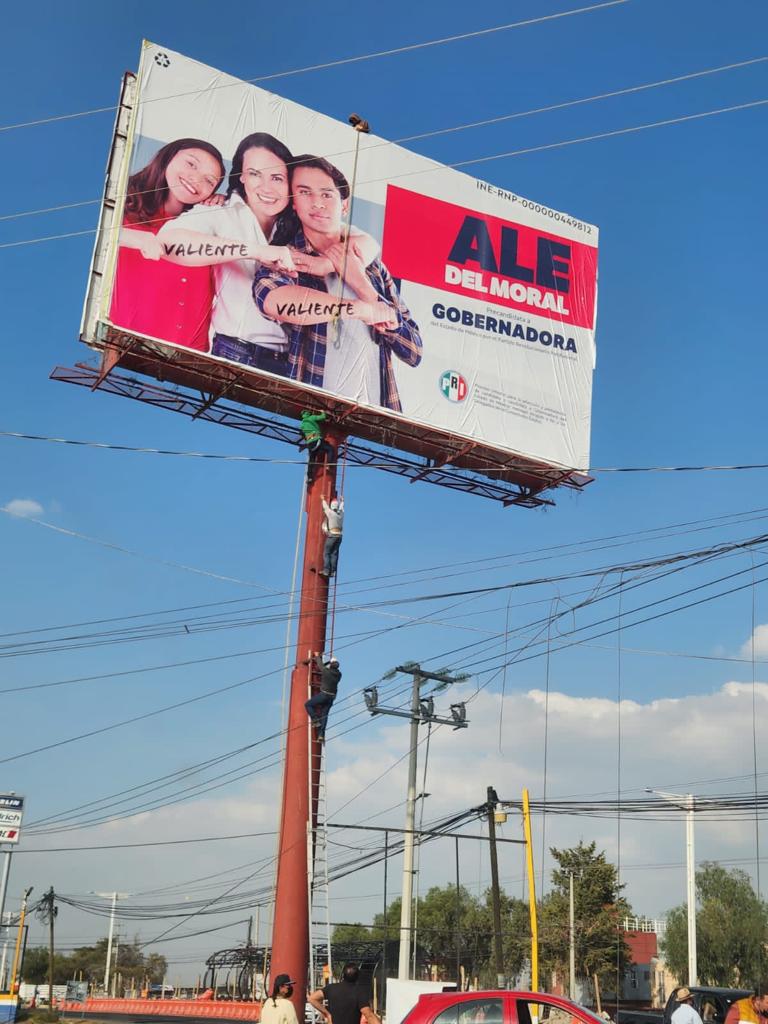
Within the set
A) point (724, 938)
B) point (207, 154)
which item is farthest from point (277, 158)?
point (724, 938)

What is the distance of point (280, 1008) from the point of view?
1170 centimetres

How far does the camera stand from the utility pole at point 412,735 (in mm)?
27920

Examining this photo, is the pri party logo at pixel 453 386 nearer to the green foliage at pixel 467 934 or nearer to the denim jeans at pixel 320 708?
the denim jeans at pixel 320 708

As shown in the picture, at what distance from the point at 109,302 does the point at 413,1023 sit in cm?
1774

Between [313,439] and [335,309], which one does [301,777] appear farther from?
[335,309]

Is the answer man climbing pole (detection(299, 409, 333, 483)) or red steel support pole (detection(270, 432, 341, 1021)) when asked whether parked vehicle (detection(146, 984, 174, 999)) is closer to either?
red steel support pole (detection(270, 432, 341, 1021))

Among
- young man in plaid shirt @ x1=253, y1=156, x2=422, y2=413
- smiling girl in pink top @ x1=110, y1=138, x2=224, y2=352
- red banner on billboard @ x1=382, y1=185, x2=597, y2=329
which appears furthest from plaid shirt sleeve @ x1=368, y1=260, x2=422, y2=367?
smiling girl in pink top @ x1=110, y1=138, x2=224, y2=352

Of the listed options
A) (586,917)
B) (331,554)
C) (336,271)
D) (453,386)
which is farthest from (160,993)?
(336,271)

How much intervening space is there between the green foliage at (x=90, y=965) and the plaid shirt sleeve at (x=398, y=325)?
8877cm

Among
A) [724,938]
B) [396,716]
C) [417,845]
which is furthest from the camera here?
[724,938]

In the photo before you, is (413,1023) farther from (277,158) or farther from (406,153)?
(406,153)

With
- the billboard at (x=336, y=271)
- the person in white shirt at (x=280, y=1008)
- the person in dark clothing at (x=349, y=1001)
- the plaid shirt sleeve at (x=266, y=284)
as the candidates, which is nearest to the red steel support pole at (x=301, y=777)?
the billboard at (x=336, y=271)

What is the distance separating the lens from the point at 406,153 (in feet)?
97.2

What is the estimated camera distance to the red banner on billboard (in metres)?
29.0
